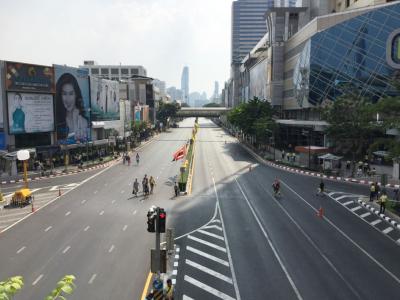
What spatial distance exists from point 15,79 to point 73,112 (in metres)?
12.8

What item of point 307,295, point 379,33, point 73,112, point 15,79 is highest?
point 379,33

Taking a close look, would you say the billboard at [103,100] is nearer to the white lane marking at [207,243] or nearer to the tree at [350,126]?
the tree at [350,126]

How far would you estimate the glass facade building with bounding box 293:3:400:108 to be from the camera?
2564 inches

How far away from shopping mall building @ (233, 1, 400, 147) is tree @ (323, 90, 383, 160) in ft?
21.8

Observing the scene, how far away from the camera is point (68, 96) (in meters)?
62.1

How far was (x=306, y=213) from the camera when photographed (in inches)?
1266

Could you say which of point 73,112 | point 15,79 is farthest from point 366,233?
point 73,112

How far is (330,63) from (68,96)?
47206 mm

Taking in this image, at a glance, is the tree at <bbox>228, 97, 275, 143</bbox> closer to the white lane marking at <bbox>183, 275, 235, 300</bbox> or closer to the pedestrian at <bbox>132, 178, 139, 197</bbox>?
the pedestrian at <bbox>132, 178, 139, 197</bbox>

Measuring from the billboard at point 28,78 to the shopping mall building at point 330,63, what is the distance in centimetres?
4073

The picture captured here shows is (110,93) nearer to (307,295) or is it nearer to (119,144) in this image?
(119,144)

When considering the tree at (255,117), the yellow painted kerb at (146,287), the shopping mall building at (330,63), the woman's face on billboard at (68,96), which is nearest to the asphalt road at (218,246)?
the yellow painted kerb at (146,287)

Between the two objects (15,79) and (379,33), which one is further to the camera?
(379,33)

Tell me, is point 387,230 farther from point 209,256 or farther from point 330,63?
point 330,63
